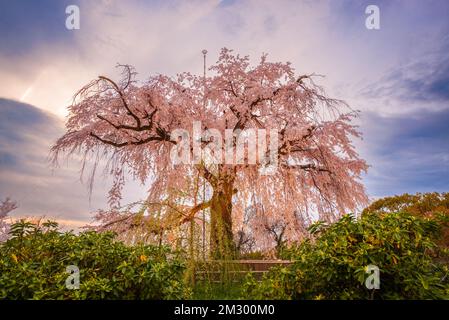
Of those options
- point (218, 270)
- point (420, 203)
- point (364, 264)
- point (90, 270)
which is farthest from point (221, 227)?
point (420, 203)

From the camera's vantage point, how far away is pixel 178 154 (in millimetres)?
14078

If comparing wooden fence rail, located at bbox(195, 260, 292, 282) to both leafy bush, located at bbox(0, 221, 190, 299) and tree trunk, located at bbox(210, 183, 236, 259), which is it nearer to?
tree trunk, located at bbox(210, 183, 236, 259)

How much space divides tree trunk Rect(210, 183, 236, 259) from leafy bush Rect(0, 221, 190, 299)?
3755 millimetres

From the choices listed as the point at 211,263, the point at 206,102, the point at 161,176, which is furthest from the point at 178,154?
the point at 211,263

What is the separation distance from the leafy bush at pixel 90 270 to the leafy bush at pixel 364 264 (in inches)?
42.2

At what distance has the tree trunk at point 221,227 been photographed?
30.2 feet

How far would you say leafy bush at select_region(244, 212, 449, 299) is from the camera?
171 inches

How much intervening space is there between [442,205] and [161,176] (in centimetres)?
1032

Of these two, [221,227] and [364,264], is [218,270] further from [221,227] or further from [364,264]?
[364,264]

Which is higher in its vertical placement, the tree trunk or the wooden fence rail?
the tree trunk

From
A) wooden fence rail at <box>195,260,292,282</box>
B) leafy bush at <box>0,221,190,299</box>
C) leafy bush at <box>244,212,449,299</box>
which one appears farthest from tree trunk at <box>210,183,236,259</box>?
leafy bush at <box>244,212,449,299</box>

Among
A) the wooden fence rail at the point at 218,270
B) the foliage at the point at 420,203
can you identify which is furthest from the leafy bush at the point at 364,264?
the foliage at the point at 420,203

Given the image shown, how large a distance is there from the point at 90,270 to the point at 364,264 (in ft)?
10.1
